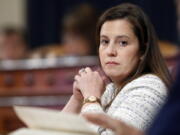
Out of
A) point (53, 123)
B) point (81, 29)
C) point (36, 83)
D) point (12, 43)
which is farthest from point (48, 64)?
point (53, 123)

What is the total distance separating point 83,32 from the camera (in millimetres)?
5031

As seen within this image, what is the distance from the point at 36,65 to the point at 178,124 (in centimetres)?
360

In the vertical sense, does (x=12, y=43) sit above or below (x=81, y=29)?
below

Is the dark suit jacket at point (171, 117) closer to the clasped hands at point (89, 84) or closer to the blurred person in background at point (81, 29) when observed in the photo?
the clasped hands at point (89, 84)

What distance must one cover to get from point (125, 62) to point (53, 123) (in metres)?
0.50

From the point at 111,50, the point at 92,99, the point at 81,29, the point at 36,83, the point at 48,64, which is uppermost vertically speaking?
the point at 111,50

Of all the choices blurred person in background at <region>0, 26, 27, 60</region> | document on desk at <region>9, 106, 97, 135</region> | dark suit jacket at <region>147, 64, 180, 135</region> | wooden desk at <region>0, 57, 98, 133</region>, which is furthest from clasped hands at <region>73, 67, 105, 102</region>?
blurred person in background at <region>0, 26, 27, 60</region>

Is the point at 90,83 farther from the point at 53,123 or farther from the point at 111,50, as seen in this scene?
the point at 53,123

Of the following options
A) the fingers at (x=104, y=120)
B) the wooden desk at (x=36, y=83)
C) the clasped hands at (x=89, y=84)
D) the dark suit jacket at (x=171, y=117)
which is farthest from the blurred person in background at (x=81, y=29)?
the dark suit jacket at (x=171, y=117)

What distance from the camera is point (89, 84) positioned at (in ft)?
6.07

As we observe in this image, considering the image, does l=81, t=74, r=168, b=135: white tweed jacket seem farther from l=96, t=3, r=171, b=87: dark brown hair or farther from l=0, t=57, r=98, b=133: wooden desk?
l=0, t=57, r=98, b=133: wooden desk

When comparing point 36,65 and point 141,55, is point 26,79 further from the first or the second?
point 141,55

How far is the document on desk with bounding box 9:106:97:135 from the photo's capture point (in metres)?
1.35

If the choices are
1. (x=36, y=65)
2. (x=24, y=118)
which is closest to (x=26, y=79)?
(x=36, y=65)
